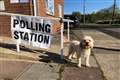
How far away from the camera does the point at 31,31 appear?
9914 mm

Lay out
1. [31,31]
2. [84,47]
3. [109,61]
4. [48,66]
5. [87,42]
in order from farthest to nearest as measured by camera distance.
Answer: [31,31] < [109,61] < [48,66] < [84,47] < [87,42]

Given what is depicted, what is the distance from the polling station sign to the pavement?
390 millimetres

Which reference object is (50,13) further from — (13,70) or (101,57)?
(13,70)

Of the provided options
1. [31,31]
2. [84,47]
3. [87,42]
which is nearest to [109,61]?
[84,47]

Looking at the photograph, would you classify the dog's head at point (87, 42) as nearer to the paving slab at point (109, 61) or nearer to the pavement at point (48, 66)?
the pavement at point (48, 66)

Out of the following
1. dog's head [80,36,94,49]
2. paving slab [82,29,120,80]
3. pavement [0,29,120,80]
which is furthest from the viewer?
dog's head [80,36,94,49]

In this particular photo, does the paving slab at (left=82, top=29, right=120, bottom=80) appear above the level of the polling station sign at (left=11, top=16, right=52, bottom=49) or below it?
below

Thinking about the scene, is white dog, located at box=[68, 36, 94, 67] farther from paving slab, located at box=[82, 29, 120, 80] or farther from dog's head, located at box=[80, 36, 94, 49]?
paving slab, located at box=[82, 29, 120, 80]

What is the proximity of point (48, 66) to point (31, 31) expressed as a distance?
1899 millimetres

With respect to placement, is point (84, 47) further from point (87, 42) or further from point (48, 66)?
point (48, 66)

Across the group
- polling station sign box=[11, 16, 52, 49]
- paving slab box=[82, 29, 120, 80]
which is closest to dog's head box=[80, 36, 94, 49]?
paving slab box=[82, 29, 120, 80]

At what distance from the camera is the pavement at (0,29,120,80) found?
7418mm

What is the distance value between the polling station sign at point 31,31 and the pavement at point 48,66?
390 mm

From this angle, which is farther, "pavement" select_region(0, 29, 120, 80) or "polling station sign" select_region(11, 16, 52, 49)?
"polling station sign" select_region(11, 16, 52, 49)
